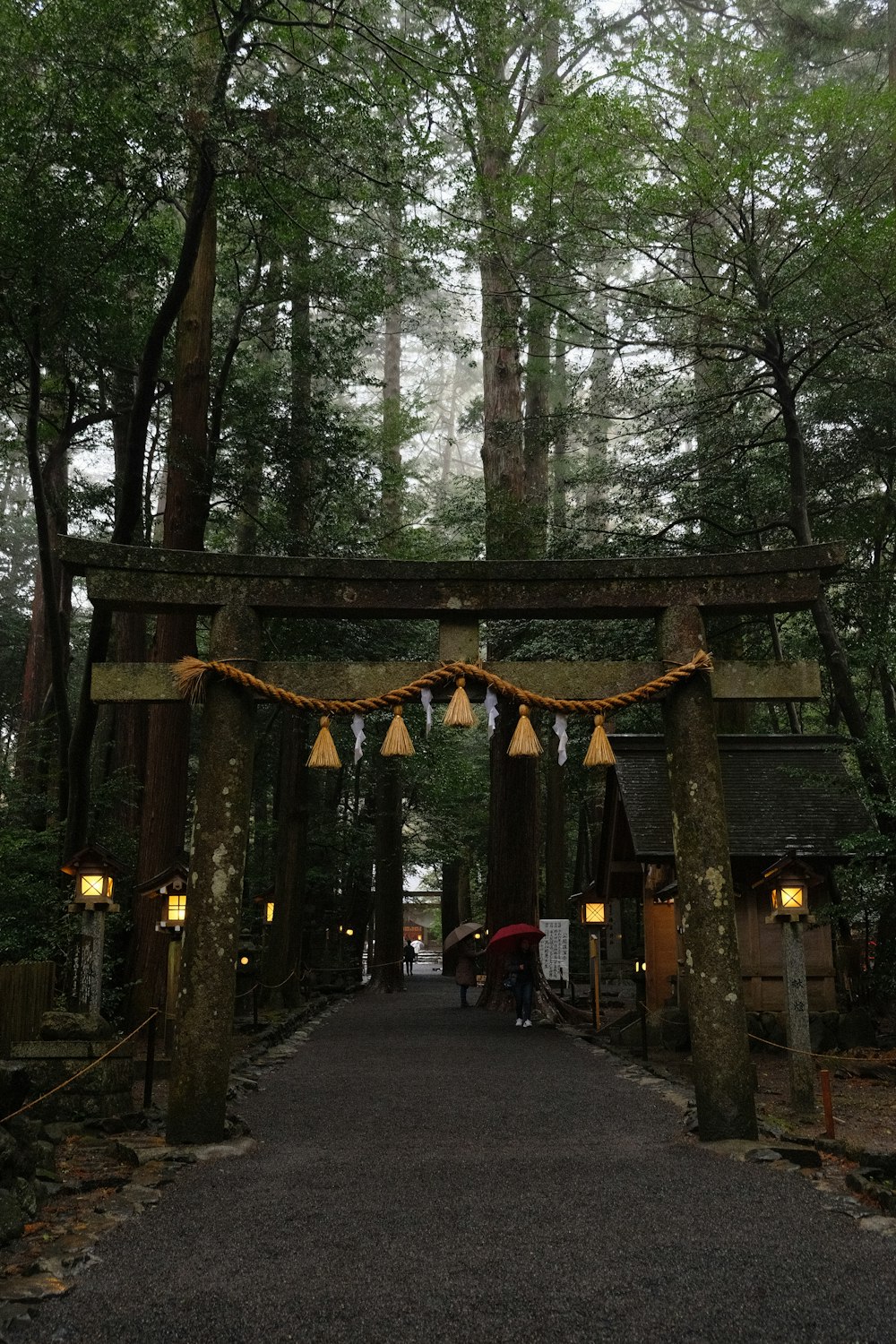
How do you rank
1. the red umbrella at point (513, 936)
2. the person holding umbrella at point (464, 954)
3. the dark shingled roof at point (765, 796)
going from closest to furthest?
the dark shingled roof at point (765, 796), the red umbrella at point (513, 936), the person holding umbrella at point (464, 954)

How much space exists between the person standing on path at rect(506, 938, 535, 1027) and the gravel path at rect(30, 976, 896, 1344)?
765cm

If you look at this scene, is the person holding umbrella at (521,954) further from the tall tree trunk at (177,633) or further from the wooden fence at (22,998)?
the wooden fence at (22,998)

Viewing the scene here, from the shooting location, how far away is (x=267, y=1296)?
4.05 meters

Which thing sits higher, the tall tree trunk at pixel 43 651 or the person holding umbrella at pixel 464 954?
the tall tree trunk at pixel 43 651

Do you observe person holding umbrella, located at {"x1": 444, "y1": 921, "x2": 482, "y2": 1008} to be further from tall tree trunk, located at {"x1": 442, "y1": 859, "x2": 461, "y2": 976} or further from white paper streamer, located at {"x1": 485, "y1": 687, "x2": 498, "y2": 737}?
tall tree trunk, located at {"x1": 442, "y1": 859, "x2": 461, "y2": 976}

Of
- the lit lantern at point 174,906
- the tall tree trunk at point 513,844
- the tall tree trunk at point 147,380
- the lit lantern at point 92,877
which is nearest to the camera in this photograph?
the lit lantern at point 92,877

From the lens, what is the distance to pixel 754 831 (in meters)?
13.9

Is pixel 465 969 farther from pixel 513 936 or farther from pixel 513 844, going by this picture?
pixel 513 936

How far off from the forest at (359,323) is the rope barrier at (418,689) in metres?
2.01

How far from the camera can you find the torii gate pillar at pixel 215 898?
22.1 feet

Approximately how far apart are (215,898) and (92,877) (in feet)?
8.22

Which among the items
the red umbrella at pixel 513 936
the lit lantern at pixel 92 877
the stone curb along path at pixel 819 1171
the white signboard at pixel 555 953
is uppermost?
the lit lantern at pixel 92 877

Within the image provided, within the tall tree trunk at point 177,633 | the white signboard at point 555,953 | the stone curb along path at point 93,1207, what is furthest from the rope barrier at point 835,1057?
the tall tree trunk at point 177,633

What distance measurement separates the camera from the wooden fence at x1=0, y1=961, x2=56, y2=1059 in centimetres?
889
